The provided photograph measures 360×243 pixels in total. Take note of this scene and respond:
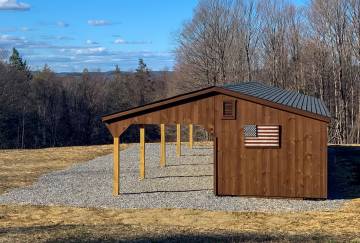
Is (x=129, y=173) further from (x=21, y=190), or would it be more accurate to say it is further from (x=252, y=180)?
(x=252, y=180)

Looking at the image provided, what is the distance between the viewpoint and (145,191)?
14.8 meters

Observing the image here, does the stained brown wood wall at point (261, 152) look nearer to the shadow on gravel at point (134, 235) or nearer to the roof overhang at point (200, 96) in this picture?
the roof overhang at point (200, 96)

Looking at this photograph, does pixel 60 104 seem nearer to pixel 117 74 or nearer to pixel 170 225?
pixel 117 74

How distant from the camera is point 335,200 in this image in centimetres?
1359

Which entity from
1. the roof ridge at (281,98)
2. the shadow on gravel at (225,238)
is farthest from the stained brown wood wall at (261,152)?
the shadow on gravel at (225,238)

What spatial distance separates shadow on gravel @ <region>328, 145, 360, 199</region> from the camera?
14.7 m

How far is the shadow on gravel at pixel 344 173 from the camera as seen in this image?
14726mm

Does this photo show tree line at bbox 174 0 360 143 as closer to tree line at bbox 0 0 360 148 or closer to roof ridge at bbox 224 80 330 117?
tree line at bbox 0 0 360 148

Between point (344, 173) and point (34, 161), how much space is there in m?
12.1

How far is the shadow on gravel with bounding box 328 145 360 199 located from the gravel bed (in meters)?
1.37

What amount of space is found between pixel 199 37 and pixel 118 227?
110ft

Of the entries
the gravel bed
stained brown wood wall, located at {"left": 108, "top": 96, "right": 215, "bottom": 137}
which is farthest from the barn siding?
the gravel bed

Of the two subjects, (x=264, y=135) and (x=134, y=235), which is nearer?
(x=134, y=235)

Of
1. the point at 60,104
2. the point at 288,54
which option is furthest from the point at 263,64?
the point at 60,104
